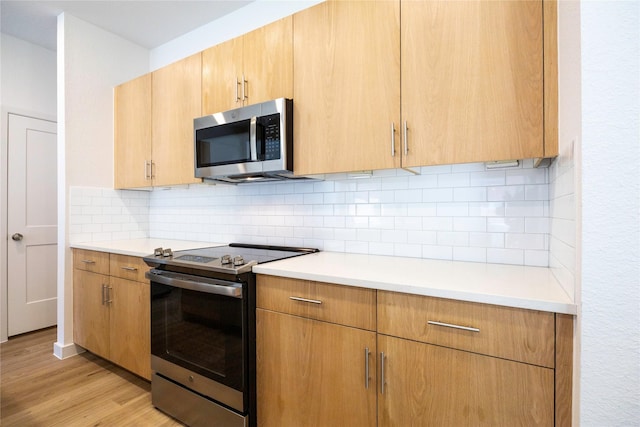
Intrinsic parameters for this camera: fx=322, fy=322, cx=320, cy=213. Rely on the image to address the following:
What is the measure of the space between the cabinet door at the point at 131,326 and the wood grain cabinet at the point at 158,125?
80 centimetres

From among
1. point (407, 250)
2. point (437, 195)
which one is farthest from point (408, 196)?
point (407, 250)

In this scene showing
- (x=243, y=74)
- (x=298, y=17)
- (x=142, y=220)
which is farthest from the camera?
(x=142, y=220)

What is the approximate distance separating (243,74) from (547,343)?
1.96 m

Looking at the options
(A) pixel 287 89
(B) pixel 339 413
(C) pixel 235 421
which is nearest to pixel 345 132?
(A) pixel 287 89

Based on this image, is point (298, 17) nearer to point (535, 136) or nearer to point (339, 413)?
point (535, 136)

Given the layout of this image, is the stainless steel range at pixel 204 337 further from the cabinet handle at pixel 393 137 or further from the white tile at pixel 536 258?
the white tile at pixel 536 258

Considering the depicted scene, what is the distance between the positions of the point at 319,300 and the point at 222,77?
5.13 ft

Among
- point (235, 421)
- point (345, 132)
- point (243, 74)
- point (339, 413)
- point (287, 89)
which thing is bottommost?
point (235, 421)

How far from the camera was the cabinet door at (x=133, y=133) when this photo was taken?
2.59 metres

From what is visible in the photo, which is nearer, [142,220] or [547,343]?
[547,343]

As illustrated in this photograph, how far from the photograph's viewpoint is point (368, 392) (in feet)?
4.07

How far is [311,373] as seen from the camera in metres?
1.38

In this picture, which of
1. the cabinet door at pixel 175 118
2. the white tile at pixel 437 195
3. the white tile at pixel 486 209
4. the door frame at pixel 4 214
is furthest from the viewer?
the door frame at pixel 4 214

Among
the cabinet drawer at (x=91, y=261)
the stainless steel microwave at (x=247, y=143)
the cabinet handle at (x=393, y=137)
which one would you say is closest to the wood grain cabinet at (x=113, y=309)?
the cabinet drawer at (x=91, y=261)
